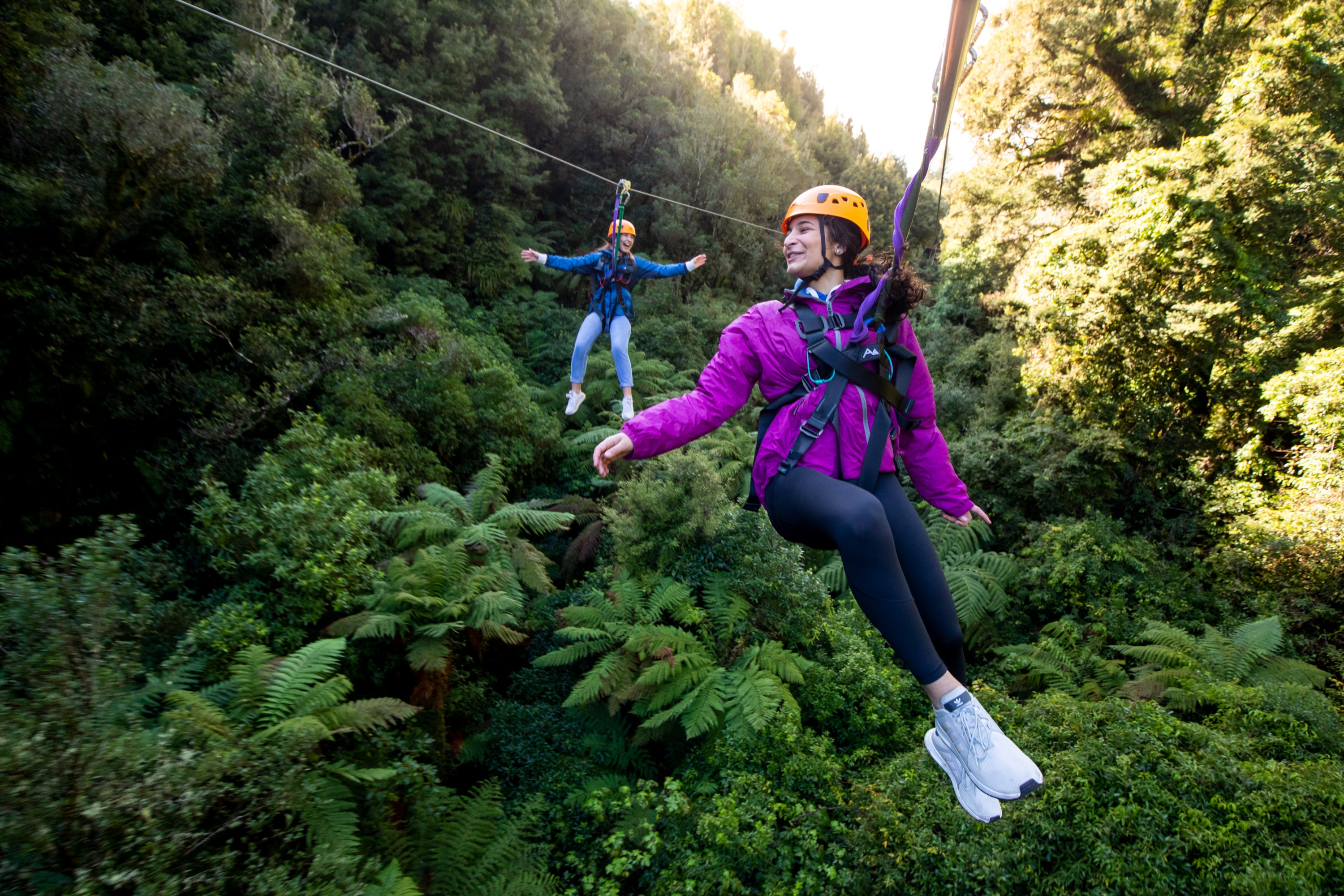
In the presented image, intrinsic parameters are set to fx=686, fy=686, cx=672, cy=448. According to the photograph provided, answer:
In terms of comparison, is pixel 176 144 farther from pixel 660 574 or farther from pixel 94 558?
pixel 660 574

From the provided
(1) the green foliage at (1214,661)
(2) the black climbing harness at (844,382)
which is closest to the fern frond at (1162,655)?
(1) the green foliage at (1214,661)

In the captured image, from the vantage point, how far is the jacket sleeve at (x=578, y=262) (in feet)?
23.5

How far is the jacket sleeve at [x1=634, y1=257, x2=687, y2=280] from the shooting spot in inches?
282

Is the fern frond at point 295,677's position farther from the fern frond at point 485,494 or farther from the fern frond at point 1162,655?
the fern frond at point 1162,655

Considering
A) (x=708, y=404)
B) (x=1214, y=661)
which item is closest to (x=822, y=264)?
(x=708, y=404)

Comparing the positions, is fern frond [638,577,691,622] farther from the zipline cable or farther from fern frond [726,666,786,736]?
the zipline cable

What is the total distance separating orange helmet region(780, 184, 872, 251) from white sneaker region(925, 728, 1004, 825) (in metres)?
2.05

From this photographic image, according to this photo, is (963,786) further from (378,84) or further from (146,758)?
(378,84)

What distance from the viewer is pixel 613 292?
308 inches

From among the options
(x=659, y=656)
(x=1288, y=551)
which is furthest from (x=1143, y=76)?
(x=659, y=656)

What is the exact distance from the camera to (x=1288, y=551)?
6855 mm

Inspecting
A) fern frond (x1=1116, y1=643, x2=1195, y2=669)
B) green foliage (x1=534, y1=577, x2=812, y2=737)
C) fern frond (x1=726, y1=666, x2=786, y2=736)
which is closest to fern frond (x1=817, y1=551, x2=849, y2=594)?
green foliage (x1=534, y1=577, x2=812, y2=737)

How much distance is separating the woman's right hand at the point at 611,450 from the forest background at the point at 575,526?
251 centimetres

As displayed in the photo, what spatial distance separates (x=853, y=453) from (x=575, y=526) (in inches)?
267
